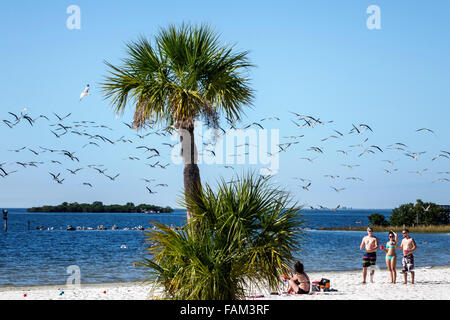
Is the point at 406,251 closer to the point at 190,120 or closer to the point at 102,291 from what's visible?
the point at 190,120

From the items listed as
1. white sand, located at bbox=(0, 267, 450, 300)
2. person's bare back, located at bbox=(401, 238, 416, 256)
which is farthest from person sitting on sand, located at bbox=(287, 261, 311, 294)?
person's bare back, located at bbox=(401, 238, 416, 256)

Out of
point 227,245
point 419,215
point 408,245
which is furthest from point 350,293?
point 419,215

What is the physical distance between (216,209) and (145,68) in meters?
4.97

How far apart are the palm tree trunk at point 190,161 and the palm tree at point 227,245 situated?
3.40 ft

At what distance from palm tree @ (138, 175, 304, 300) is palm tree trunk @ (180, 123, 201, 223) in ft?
3.40

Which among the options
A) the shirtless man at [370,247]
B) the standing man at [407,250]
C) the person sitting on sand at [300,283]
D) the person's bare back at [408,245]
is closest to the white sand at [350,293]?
the person sitting on sand at [300,283]

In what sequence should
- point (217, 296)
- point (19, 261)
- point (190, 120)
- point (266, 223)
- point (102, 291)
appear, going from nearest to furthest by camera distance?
point (217, 296) → point (266, 223) → point (190, 120) → point (102, 291) → point (19, 261)

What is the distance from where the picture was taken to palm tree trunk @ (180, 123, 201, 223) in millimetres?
15211

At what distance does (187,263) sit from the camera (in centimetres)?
1332

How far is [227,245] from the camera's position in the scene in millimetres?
13375

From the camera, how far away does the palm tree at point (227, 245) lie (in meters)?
13.0

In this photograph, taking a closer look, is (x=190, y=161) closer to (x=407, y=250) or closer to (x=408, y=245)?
(x=408, y=245)
